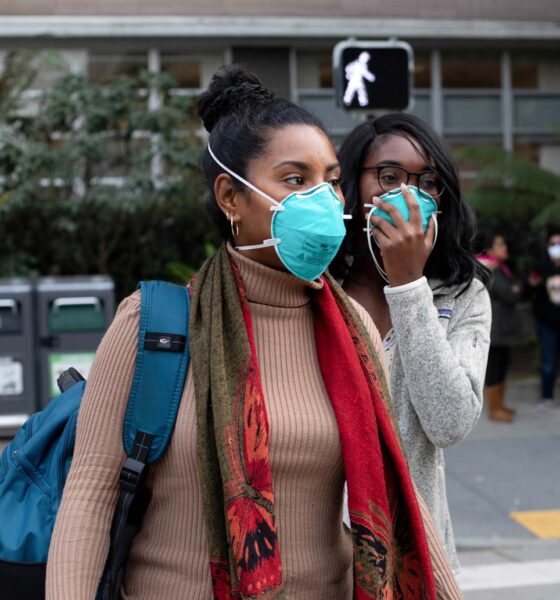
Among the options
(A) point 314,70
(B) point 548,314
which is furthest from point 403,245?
(A) point 314,70

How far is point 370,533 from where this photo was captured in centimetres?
199

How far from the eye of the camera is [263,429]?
6.30ft

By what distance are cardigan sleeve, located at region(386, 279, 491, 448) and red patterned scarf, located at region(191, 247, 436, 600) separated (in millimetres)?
232

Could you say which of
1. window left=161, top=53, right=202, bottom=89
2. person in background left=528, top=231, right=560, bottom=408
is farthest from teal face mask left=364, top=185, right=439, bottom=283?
window left=161, top=53, right=202, bottom=89

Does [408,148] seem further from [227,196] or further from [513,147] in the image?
[513,147]

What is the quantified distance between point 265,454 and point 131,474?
26cm

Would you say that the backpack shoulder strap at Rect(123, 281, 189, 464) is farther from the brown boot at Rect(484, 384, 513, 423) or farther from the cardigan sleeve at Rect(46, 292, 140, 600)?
the brown boot at Rect(484, 384, 513, 423)

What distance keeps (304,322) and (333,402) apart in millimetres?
211

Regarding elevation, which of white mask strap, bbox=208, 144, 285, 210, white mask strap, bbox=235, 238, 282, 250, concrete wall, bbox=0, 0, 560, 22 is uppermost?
concrete wall, bbox=0, 0, 560, 22

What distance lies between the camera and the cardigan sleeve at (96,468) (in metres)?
1.87

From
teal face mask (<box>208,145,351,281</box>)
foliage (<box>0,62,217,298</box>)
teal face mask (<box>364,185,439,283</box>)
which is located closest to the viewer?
teal face mask (<box>208,145,351,281</box>)

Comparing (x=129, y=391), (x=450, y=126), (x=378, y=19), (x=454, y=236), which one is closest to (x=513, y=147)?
(x=450, y=126)

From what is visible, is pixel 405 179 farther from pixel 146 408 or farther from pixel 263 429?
pixel 146 408

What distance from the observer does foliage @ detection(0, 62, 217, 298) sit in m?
11.7
